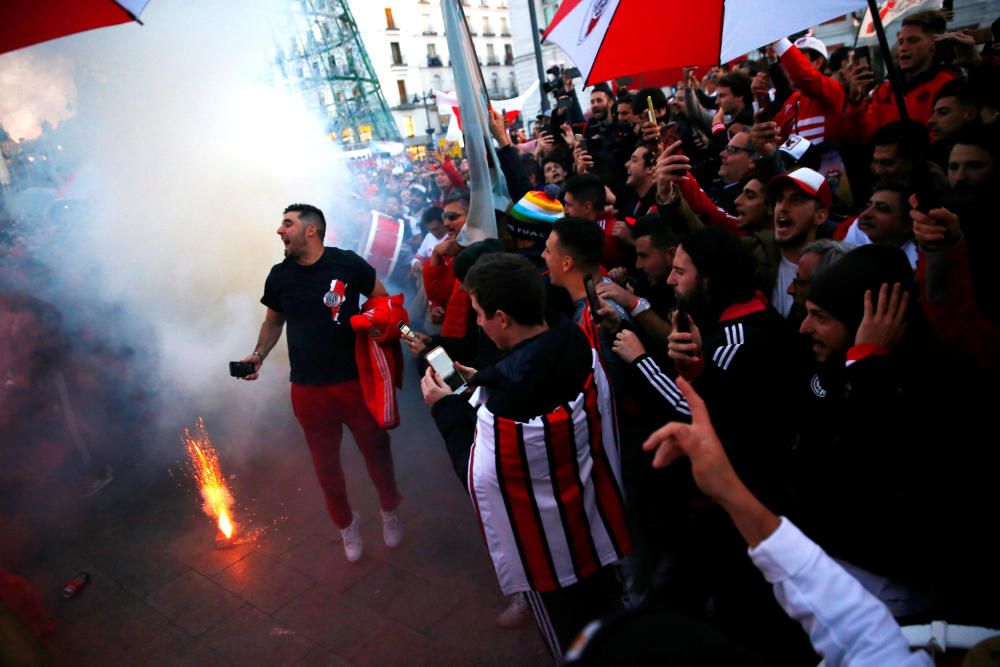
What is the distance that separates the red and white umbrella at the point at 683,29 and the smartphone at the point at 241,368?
2509 millimetres

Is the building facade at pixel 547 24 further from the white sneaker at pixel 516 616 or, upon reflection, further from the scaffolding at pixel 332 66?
the white sneaker at pixel 516 616

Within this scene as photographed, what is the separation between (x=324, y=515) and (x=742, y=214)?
3177 millimetres

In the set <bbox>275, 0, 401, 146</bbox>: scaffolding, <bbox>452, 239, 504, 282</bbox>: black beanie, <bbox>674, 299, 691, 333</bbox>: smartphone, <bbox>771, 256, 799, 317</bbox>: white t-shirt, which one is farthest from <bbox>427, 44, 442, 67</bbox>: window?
<bbox>674, 299, 691, 333</bbox>: smartphone

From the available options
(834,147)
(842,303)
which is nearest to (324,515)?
(842,303)

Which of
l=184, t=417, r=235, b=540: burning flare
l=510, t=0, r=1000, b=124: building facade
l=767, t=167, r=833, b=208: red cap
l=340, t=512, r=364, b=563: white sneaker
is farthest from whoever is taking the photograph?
l=510, t=0, r=1000, b=124: building facade

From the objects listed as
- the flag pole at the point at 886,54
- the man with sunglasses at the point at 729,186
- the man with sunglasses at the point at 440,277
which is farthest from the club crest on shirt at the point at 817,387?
the man with sunglasses at the point at 440,277

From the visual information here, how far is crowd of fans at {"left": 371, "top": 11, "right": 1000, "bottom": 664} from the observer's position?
1.66m

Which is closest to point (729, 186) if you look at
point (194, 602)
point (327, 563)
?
point (327, 563)

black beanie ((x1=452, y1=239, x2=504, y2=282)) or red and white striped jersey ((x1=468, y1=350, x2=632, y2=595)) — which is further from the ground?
black beanie ((x1=452, y1=239, x2=504, y2=282))

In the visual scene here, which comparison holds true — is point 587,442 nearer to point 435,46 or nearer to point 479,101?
point 479,101

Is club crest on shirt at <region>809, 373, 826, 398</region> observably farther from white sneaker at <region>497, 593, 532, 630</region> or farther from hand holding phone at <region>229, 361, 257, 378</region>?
hand holding phone at <region>229, 361, 257, 378</region>

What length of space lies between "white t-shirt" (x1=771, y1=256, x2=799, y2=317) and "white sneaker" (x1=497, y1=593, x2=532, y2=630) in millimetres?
1806

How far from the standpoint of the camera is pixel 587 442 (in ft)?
7.59

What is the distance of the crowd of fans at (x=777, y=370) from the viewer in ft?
5.43
